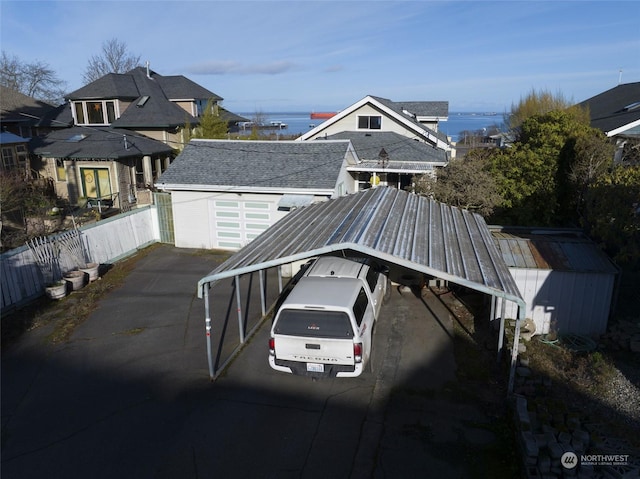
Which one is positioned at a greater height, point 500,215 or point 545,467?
point 500,215

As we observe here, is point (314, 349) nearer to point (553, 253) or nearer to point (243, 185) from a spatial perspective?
point (553, 253)

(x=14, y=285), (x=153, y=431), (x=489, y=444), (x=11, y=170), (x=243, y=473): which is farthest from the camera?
(x=11, y=170)

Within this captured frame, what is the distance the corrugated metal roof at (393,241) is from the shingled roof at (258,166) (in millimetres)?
4044

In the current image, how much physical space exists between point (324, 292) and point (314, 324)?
88 centimetres

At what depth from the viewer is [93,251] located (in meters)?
15.6

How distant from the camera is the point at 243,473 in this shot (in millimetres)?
6648

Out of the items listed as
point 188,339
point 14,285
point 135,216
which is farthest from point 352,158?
point 14,285

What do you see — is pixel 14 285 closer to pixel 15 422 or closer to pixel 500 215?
pixel 15 422

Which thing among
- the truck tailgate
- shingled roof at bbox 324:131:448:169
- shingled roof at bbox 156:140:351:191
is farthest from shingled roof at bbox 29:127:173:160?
the truck tailgate

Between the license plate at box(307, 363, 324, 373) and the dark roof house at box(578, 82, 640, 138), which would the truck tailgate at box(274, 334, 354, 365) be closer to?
the license plate at box(307, 363, 324, 373)

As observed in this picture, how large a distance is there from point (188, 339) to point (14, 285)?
5592 mm

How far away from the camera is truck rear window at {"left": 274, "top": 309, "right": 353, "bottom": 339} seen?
26.8 ft

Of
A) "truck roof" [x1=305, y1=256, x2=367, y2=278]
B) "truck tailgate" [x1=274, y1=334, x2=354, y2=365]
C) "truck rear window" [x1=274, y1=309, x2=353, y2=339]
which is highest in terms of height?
"truck roof" [x1=305, y1=256, x2=367, y2=278]

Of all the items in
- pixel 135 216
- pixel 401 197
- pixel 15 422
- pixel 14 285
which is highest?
pixel 401 197
